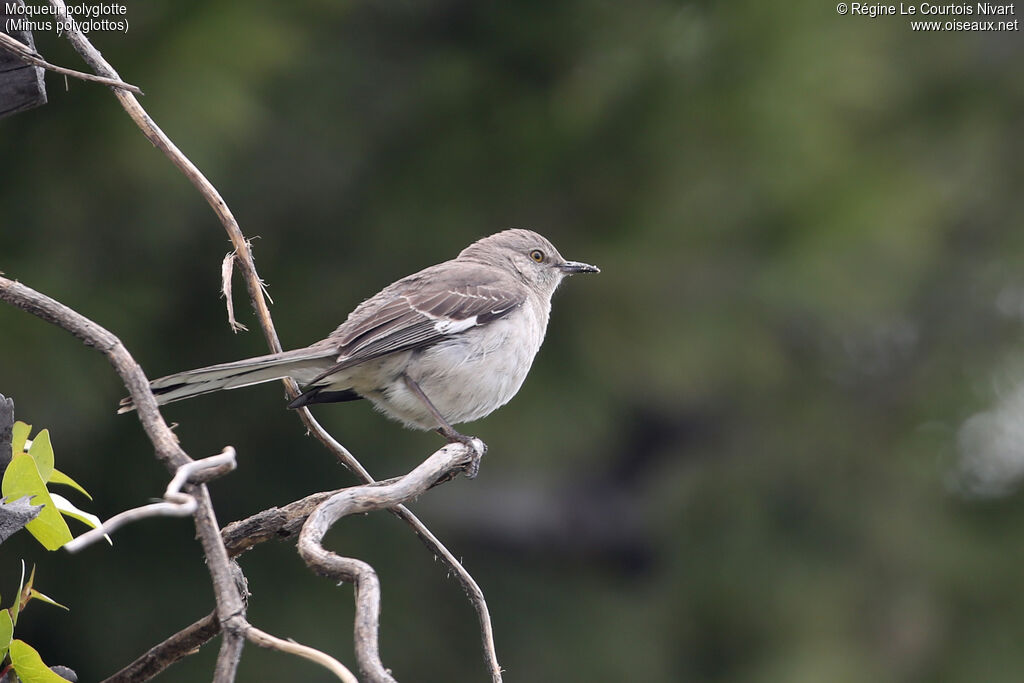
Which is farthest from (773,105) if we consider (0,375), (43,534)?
(43,534)

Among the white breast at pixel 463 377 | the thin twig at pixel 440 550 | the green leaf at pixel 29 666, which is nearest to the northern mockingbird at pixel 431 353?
the white breast at pixel 463 377

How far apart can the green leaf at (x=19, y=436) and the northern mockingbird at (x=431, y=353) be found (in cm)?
138

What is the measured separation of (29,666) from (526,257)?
3398mm

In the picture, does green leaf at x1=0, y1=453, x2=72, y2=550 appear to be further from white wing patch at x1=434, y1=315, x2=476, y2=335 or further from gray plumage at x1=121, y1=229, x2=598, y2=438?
→ white wing patch at x1=434, y1=315, x2=476, y2=335

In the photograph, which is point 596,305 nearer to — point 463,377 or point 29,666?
point 463,377

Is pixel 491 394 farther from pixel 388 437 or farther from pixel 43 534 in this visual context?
pixel 388 437

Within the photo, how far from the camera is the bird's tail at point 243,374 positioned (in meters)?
3.00

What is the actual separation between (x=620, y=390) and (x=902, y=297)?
2.31m

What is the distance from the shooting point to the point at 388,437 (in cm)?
696

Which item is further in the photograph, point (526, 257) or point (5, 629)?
point (526, 257)

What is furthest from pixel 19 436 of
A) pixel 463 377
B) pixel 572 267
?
pixel 572 267

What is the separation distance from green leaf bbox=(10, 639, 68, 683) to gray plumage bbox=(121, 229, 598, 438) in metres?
1.57

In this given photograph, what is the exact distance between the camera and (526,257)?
5180 millimetres

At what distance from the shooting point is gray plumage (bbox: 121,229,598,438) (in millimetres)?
3943
